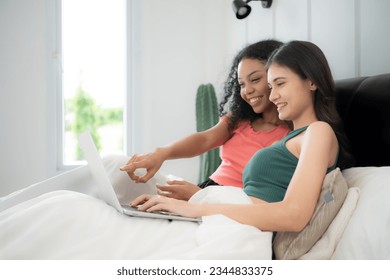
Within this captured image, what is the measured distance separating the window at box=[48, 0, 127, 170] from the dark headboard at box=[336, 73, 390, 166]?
1669 mm

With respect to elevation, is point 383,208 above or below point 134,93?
below

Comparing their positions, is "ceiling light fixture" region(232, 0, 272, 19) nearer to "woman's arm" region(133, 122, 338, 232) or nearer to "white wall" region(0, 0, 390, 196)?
"white wall" region(0, 0, 390, 196)

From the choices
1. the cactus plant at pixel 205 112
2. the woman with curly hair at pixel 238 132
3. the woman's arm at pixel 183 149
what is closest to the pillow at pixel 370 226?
the woman with curly hair at pixel 238 132

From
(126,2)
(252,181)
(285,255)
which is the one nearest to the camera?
(285,255)

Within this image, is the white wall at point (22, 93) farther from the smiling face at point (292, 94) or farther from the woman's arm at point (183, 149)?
the smiling face at point (292, 94)

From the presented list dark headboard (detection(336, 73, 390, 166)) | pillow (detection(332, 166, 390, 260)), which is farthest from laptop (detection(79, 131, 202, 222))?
dark headboard (detection(336, 73, 390, 166))

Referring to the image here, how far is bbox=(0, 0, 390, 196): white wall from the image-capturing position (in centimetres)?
203

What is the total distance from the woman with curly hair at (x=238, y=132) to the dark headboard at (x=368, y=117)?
24cm

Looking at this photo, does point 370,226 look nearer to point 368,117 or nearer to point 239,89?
point 368,117

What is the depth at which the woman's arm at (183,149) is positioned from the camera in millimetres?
1085

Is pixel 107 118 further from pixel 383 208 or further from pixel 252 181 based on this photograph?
pixel 383 208

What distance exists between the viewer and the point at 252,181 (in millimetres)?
893
